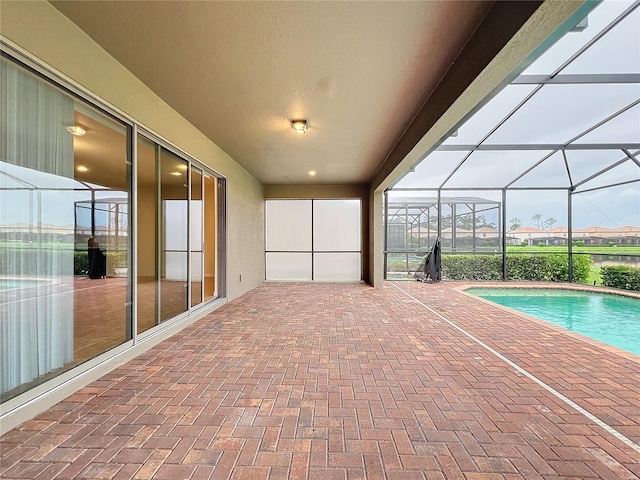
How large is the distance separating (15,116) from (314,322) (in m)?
3.30

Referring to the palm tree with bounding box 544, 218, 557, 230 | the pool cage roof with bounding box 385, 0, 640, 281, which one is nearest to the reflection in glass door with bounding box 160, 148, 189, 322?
the pool cage roof with bounding box 385, 0, 640, 281

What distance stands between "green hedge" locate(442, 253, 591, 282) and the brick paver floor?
4549 millimetres

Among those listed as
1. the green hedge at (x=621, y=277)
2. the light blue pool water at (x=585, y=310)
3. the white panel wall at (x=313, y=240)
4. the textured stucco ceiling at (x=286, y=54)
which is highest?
the textured stucco ceiling at (x=286, y=54)

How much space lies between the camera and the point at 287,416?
1749mm

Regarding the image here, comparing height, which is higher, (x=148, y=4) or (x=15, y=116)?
(x=148, y=4)

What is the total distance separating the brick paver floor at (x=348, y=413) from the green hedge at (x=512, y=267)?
4.55 m

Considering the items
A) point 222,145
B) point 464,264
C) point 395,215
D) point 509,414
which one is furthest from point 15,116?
point 464,264

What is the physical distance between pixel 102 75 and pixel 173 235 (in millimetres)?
1746

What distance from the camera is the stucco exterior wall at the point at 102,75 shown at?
1.68 m

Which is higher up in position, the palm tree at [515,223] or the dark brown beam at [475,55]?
the dark brown beam at [475,55]

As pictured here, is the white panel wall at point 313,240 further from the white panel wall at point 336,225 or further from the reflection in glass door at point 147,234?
the reflection in glass door at point 147,234

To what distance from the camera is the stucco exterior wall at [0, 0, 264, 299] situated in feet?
5.51

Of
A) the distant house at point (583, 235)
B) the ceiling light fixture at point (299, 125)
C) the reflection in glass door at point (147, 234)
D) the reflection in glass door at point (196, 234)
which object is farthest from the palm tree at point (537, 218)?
the reflection in glass door at point (147, 234)

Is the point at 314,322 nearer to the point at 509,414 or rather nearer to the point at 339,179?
the point at 509,414
